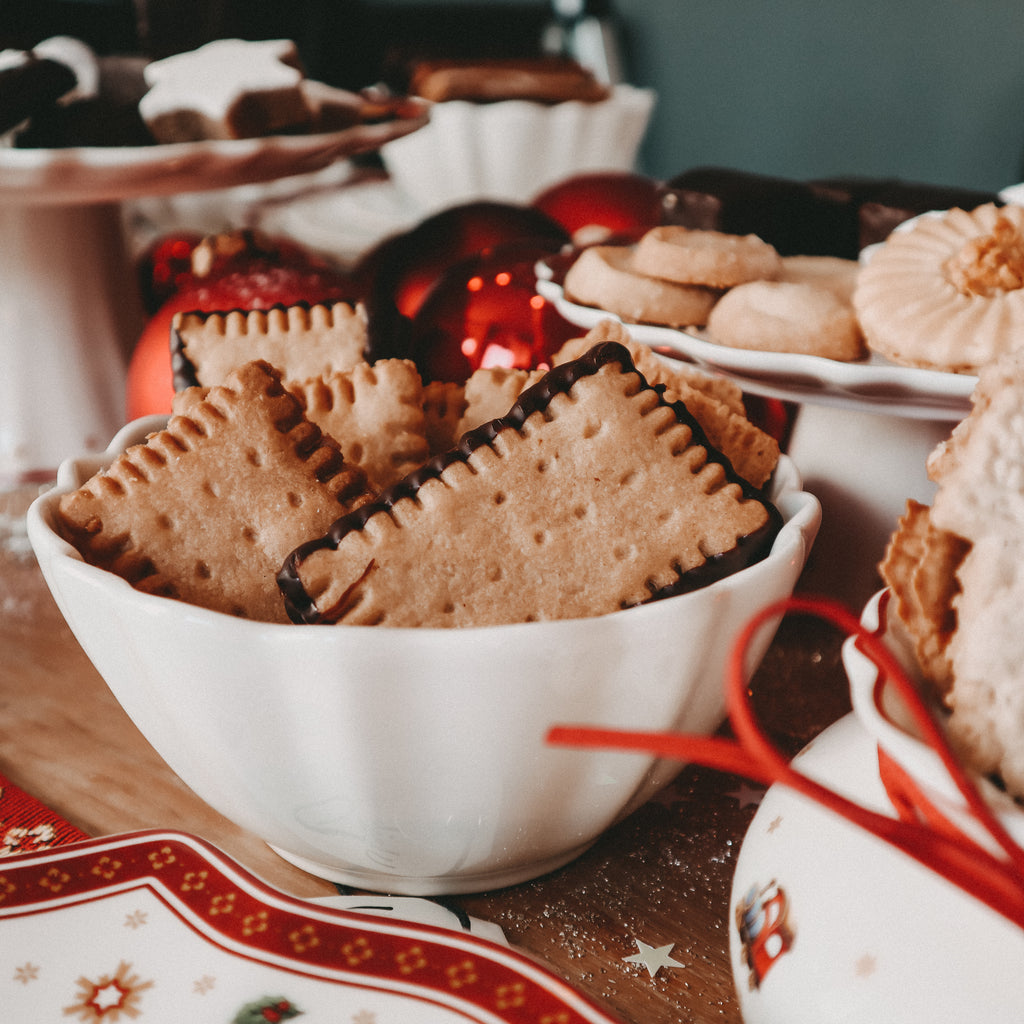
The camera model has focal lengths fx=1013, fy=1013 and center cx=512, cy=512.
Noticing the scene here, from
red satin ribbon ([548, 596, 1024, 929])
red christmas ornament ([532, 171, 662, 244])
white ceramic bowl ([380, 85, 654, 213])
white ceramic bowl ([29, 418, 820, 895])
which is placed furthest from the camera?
white ceramic bowl ([380, 85, 654, 213])

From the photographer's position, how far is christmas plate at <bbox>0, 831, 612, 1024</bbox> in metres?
0.35

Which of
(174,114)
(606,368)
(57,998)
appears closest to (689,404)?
(606,368)

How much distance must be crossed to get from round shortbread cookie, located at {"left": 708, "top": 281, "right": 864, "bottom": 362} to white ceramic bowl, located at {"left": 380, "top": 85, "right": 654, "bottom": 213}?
0.86 metres

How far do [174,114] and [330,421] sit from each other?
0.50 m

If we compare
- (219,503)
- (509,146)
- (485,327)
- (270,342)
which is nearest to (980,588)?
(219,503)

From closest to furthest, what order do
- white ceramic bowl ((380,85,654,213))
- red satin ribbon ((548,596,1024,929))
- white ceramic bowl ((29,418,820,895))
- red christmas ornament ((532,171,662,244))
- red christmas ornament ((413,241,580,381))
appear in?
red satin ribbon ((548,596,1024,929)) → white ceramic bowl ((29,418,820,895)) → red christmas ornament ((413,241,580,381)) → red christmas ornament ((532,171,662,244)) → white ceramic bowl ((380,85,654,213))

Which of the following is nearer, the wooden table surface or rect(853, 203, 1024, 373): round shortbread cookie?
the wooden table surface

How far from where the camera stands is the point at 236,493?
422 mm

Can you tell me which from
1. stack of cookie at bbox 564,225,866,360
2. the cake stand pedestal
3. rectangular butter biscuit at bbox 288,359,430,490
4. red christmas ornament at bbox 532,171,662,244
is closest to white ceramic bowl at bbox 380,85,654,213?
red christmas ornament at bbox 532,171,662,244

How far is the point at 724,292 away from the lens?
→ 718 mm

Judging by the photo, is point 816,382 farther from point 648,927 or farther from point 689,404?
point 648,927

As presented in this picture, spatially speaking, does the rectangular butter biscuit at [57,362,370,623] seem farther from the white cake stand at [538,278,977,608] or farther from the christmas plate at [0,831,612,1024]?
the white cake stand at [538,278,977,608]

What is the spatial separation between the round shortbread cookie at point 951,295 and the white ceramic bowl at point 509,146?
2.89 ft

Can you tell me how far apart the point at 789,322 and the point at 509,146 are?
3.18 ft
